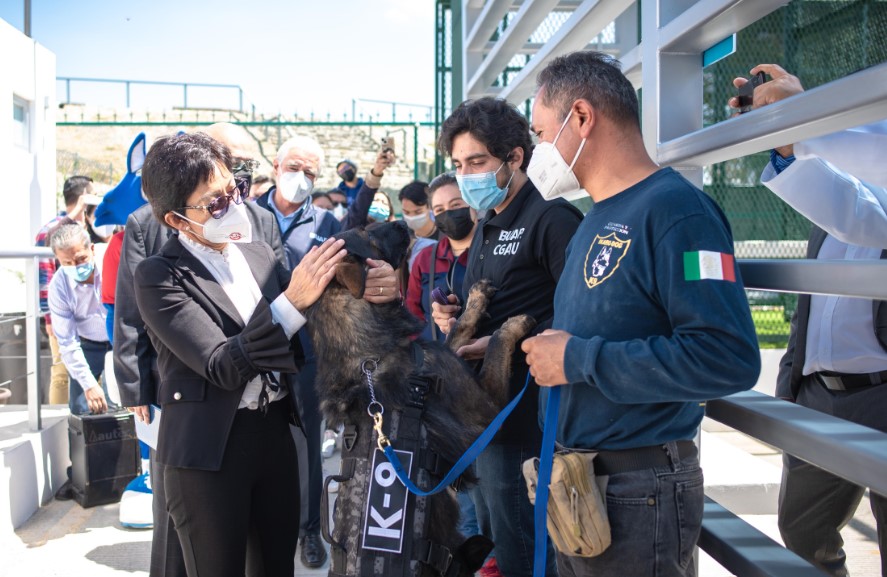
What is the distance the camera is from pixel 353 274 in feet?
7.84

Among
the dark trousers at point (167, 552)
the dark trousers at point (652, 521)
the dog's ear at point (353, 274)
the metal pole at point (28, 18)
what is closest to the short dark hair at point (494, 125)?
the dog's ear at point (353, 274)

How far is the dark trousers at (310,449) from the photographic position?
418 centimetres

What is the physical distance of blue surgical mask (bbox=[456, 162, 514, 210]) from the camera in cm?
288

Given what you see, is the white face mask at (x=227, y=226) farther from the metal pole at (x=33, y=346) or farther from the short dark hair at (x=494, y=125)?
the metal pole at (x=33, y=346)

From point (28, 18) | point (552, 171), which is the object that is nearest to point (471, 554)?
point (552, 171)

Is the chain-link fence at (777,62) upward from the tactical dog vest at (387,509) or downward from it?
upward

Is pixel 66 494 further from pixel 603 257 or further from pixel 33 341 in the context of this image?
pixel 603 257

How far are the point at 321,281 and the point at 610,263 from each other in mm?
1008

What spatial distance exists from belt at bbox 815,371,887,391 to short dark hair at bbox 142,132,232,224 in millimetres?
2466

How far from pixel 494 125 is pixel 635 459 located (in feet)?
5.13

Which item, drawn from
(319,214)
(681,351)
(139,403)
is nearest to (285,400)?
(139,403)

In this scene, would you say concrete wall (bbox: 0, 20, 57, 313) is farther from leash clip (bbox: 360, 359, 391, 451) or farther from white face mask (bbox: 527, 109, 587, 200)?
white face mask (bbox: 527, 109, 587, 200)

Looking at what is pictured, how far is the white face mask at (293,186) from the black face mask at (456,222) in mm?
1060

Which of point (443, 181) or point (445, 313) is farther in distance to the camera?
point (443, 181)
